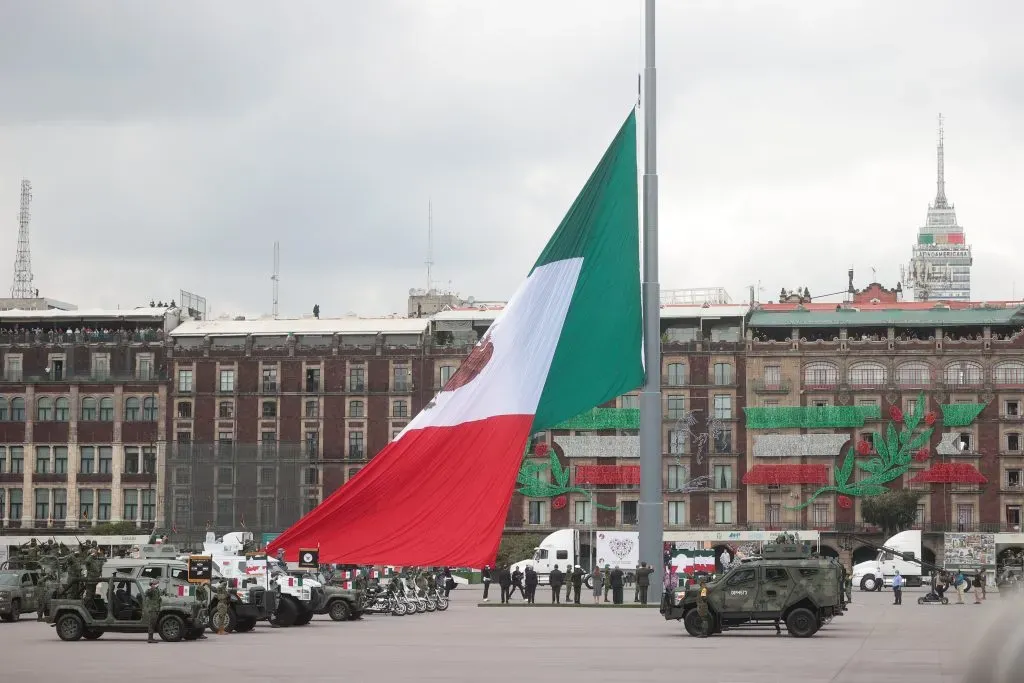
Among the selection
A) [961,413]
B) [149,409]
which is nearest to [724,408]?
[961,413]

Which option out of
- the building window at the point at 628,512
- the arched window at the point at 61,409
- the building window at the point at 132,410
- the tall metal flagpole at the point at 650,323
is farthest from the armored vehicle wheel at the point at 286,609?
the arched window at the point at 61,409

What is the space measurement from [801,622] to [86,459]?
89158 millimetres

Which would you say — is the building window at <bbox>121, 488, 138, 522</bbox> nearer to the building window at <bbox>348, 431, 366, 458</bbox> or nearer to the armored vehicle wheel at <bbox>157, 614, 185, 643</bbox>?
the building window at <bbox>348, 431, 366, 458</bbox>

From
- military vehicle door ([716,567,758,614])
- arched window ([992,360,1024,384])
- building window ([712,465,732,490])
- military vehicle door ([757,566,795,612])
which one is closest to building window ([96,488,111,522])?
building window ([712,465,732,490])

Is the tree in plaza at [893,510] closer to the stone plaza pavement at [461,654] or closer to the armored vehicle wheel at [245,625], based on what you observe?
the stone plaza pavement at [461,654]

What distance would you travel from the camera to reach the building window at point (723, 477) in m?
112

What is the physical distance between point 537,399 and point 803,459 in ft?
249

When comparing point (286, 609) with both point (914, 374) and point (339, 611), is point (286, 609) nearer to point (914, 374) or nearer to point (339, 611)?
point (339, 611)

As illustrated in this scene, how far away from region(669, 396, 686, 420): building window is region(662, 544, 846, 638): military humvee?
7449cm

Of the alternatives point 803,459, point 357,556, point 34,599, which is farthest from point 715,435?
point 357,556

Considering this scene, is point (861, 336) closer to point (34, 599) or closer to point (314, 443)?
point (314, 443)

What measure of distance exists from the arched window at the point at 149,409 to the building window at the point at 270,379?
800cm

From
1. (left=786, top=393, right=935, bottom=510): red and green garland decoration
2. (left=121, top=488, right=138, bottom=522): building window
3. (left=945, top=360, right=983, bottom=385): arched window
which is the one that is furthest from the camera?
(left=121, top=488, right=138, bottom=522): building window

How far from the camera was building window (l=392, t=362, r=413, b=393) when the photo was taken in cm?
11594
